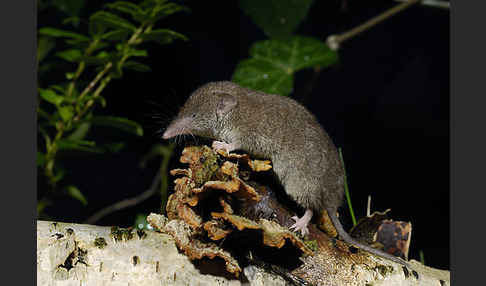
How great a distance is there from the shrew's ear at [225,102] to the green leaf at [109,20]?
0.75 m

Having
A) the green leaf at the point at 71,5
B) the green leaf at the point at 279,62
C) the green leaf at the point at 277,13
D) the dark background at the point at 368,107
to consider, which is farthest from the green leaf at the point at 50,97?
the green leaf at the point at 277,13

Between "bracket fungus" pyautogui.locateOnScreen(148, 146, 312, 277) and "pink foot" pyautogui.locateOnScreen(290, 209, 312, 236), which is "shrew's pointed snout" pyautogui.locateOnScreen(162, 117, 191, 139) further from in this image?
"pink foot" pyautogui.locateOnScreen(290, 209, 312, 236)

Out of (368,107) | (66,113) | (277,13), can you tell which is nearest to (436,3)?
(368,107)

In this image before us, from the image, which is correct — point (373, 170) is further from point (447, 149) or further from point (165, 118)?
point (165, 118)

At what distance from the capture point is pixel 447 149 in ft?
13.9

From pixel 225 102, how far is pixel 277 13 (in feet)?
3.38

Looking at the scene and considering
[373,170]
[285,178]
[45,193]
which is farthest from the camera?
[373,170]

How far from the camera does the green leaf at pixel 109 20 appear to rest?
2.69 m

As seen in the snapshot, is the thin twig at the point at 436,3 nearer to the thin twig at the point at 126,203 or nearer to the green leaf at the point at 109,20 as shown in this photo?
the green leaf at the point at 109,20

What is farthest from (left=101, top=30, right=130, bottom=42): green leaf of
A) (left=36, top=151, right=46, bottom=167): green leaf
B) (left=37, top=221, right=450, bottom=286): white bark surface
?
(left=37, top=221, right=450, bottom=286): white bark surface

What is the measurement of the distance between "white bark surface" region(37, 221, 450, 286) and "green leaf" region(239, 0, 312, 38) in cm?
202

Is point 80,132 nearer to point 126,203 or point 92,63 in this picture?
point 92,63

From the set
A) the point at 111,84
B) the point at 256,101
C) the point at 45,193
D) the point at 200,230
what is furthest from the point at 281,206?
the point at 111,84

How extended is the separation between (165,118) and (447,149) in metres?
2.87
